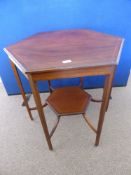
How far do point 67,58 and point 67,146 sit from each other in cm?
80

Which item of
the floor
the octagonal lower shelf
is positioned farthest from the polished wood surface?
the floor

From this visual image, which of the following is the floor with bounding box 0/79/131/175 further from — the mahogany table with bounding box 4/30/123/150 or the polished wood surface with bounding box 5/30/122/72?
the polished wood surface with bounding box 5/30/122/72

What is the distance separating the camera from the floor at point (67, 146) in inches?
43.9

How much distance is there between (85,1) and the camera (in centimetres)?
130

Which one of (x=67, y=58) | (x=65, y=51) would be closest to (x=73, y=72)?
(x=67, y=58)

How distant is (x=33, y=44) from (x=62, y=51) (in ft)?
0.90

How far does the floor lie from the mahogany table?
23 cm

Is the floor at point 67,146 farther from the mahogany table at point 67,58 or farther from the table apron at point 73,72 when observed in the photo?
the table apron at point 73,72

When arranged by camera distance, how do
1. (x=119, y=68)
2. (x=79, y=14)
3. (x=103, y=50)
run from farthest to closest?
(x=119, y=68) → (x=79, y=14) → (x=103, y=50)

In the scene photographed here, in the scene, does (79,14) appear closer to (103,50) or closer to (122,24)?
(122,24)

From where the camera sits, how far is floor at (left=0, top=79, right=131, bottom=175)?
111cm

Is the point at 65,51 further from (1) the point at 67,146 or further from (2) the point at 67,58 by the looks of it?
(1) the point at 67,146

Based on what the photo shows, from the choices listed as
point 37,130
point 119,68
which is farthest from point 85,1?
point 37,130

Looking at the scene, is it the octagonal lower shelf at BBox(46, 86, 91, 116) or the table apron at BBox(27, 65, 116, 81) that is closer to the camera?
the table apron at BBox(27, 65, 116, 81)
